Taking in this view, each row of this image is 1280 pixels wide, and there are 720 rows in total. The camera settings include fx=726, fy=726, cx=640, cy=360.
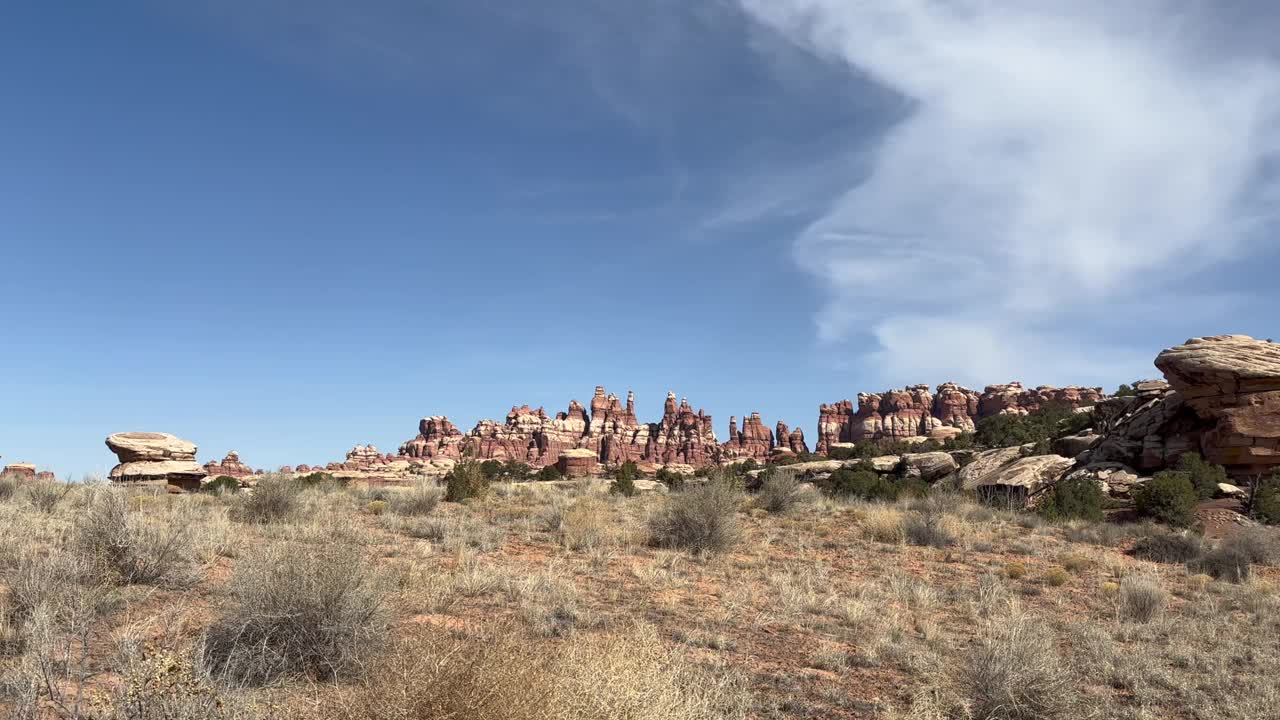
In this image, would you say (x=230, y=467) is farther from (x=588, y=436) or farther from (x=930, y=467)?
(x=930, y=467)

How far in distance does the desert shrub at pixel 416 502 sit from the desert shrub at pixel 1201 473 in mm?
21569

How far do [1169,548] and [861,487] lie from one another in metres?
11.9

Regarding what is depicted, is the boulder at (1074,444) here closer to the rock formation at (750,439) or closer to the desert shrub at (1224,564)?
the desert shrub at (1224,564)

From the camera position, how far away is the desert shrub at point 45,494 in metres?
15.1

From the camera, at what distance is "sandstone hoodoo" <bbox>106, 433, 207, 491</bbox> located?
2888 centimetres

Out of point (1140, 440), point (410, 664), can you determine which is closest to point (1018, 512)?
point (1140, 440)

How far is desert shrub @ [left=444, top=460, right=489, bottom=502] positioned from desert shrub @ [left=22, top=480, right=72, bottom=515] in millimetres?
9209

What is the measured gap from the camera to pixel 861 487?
27.1 metres

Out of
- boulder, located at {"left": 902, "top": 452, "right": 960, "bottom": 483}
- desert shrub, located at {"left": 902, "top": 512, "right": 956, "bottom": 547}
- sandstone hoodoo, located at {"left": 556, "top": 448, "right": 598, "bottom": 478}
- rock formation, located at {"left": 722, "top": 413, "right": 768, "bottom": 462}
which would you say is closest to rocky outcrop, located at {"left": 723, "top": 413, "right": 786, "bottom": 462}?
rock formation, located at {"left": 722, "top": 413, "right": 768, "bottom": 462}

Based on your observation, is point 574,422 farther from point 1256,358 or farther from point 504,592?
point 504,592

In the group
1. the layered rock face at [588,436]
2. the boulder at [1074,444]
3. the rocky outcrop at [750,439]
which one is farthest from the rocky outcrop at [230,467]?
the boulder at [1074,444]

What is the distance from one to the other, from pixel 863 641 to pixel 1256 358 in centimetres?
2548

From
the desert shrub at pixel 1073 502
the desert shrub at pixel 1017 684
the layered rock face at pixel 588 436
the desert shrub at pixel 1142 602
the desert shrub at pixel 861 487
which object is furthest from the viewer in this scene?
the layered rock face at pixel 588 436

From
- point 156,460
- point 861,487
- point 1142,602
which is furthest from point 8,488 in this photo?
point 861,487
